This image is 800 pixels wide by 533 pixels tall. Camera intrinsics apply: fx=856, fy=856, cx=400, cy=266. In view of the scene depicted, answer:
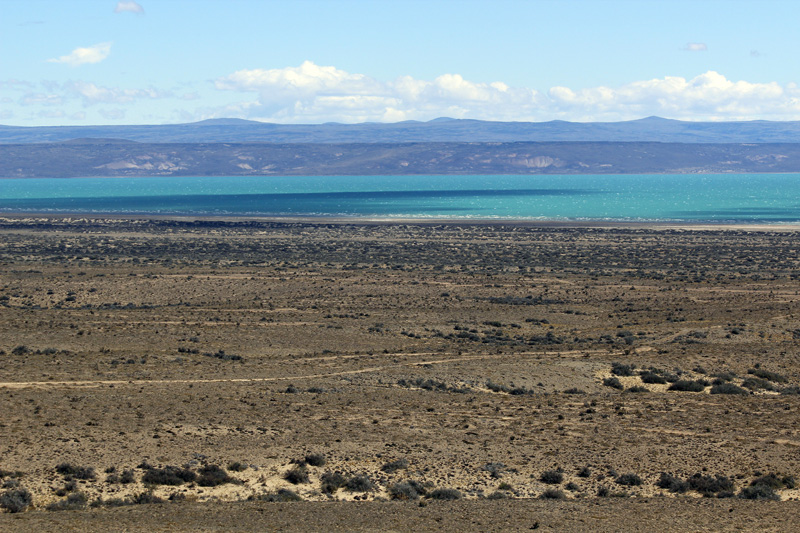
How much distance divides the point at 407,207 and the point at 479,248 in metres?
66.7

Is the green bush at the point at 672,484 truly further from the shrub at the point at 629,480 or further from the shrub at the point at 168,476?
the shrub at the point at 168,476

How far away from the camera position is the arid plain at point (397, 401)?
1391 cm

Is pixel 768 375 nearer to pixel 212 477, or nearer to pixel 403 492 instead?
pixel 403 492

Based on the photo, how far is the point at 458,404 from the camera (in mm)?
20797

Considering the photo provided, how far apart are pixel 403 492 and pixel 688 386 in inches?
457

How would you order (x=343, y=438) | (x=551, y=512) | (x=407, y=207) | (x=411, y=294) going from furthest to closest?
(x=407, y=207)
(x=411, y=294)
(x=343, y=438)
(x=551, y=512)

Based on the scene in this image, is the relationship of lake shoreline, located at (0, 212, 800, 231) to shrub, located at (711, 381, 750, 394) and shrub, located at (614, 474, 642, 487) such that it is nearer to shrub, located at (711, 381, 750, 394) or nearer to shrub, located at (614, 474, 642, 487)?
shrub, located at (711, 381, 750, 394)

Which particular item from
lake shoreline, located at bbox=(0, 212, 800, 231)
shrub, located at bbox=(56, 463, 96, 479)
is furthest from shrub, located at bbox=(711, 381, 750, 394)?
lake shoreline, located at bbox=(0, 212, 800, 231)

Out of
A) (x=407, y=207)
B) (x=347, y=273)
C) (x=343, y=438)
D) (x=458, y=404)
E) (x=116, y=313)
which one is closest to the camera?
(x=343, y=438)

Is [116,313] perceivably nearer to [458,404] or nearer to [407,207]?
[458,404]

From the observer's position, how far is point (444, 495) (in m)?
14.3

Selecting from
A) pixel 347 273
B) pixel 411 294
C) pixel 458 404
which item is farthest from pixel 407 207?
pixel 458 404

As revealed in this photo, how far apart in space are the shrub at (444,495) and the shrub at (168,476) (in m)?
4.18

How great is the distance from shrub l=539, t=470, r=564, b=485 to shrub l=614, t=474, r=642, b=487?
3.37 feet
